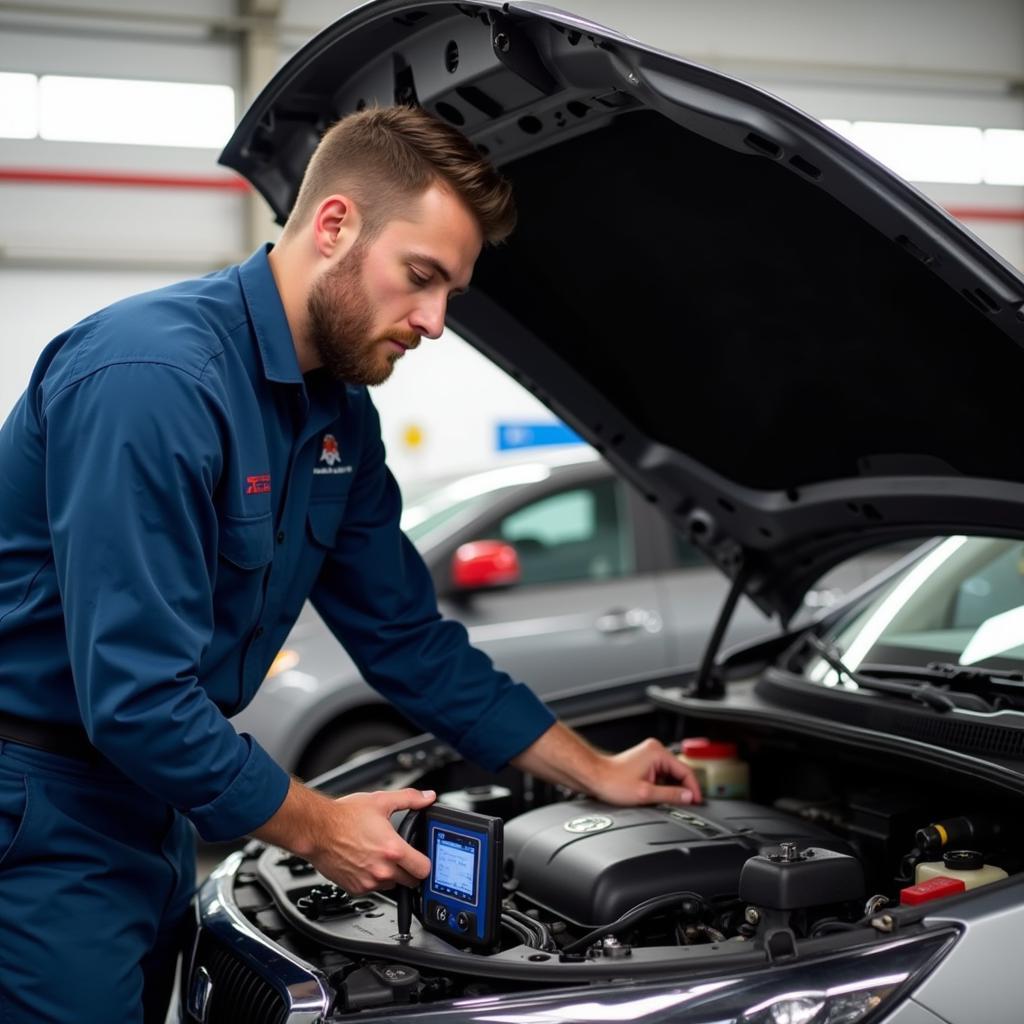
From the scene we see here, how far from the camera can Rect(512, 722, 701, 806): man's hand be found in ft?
7.05

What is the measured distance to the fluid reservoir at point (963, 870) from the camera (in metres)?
1.66

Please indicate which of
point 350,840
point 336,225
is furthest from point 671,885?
point 336,225

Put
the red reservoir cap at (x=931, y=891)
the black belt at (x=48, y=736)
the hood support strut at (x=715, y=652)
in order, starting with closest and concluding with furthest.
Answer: the red reservoir cap at (x=931, y=891), the black belt at (x=48, y=736), the hood support strut at (x=715, y=652)

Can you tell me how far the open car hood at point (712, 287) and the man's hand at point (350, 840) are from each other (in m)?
0.96

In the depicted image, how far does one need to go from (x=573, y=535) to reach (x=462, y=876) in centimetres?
309

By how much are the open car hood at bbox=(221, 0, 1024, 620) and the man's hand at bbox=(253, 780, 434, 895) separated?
3.14 ft

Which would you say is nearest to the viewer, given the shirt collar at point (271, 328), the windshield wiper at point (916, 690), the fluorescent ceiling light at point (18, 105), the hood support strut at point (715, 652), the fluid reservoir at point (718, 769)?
the shirt collar at point (271, 328)

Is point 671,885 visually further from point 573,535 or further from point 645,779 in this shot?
point 573,535

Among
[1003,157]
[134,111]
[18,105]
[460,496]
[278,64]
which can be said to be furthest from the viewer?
[1003,157]

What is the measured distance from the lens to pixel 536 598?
454cm

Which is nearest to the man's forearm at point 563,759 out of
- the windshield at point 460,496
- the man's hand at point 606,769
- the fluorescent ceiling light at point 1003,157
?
the man's hand at point 606,769

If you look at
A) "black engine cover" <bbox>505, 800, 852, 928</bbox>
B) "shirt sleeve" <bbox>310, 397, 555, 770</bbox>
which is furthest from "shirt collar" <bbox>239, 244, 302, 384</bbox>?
"black engine cover" <bbox>505, 800, 852, 928</bbox>

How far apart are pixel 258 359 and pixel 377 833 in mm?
678

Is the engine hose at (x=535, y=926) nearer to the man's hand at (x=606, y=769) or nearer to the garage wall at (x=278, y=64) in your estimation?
the man's hand at (x=606, y=769)
